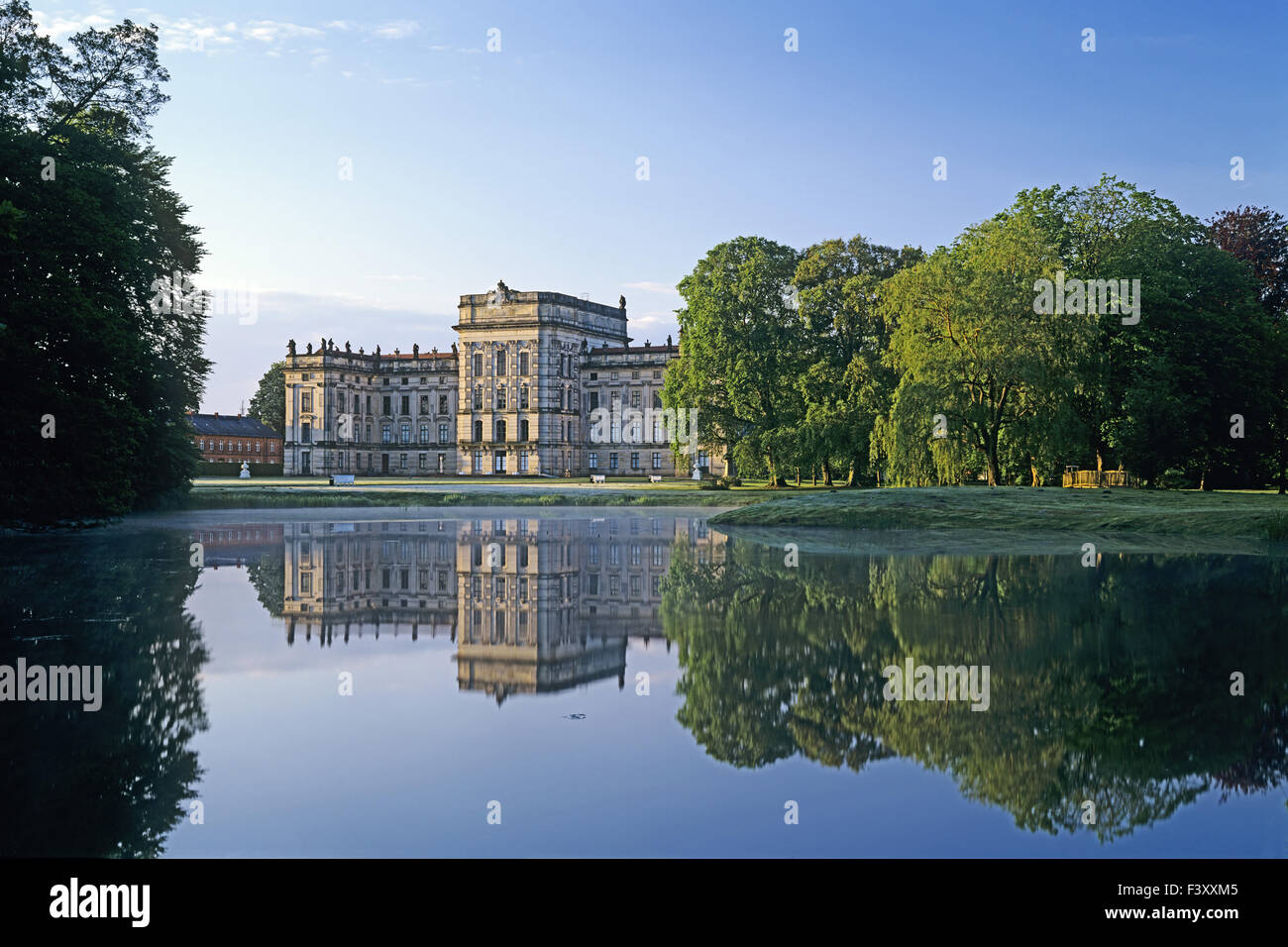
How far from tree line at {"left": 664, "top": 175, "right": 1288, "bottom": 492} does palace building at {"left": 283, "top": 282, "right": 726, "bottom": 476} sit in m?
42.6

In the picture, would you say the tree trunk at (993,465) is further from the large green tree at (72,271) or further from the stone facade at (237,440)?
the stone facade at (237,440)

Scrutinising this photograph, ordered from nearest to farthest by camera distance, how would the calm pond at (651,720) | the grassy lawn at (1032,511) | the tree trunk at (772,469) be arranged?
the calm pond at (651,720) → the grassy lawn at (1032,511) → the tree trunk at (772,469)

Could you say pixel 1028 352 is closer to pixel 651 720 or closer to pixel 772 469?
pixel 772 469

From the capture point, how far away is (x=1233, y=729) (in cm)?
799

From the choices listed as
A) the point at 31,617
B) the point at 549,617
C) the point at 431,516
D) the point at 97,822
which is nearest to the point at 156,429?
the point at 431,516

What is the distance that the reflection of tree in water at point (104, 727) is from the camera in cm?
598

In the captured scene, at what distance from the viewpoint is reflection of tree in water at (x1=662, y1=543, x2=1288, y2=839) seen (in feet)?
22.7

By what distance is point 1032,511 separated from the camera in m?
32.6

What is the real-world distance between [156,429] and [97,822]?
36.0 metres

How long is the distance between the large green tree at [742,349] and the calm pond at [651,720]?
41.8 metres

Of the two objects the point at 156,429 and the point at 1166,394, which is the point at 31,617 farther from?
the point at 1166,394

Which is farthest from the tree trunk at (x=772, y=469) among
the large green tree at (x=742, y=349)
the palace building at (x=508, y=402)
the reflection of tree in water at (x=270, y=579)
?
the palace building at (x=508, y=402)

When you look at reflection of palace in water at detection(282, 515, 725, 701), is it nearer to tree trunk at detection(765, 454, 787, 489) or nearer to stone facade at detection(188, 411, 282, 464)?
tree trunk at detection(765, 454, 787, 489)

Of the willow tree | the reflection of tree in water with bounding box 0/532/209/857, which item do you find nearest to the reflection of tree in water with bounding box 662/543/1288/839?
the reflection of tree in water with bounding box 0/532/209/857
